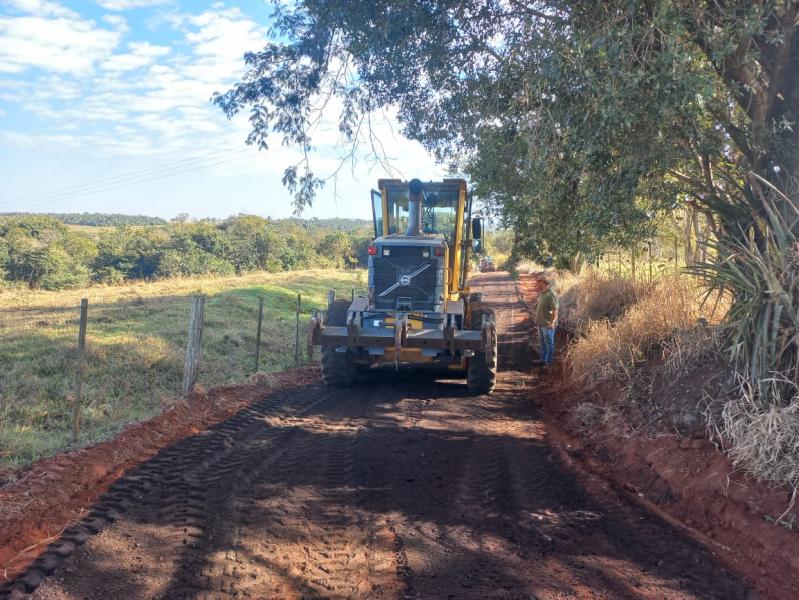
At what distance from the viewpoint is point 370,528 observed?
4.43m

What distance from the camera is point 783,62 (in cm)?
630

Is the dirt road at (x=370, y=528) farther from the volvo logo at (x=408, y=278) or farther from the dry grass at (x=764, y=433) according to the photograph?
the volvo logo at (x=408, y=278)

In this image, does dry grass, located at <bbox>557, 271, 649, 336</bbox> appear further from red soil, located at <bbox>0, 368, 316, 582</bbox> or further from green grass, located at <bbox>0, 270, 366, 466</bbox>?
red soil, located at <bbox>0, 368, 316, 582</bbox>

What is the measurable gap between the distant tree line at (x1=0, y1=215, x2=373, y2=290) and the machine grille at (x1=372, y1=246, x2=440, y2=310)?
23.9 meters

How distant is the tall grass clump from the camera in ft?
15.5

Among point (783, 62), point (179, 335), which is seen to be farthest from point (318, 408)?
point (783, 62)

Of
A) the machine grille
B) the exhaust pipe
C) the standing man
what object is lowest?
the standing man

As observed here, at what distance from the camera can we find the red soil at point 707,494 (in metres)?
4.10

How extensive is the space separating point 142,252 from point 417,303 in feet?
104

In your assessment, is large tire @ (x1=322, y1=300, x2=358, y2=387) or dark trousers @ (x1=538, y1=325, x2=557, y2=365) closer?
large tire @ (x1=322, y1=300, x2=358, y2=387)

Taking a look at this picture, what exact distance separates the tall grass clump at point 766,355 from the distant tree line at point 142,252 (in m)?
29.1

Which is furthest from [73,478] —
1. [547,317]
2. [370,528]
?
[547,317]

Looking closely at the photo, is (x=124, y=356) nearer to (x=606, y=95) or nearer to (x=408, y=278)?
(x=408, y=278)

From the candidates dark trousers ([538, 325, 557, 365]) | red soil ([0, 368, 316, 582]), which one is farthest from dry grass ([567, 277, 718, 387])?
red soil ([0, 368, 316, 582])
